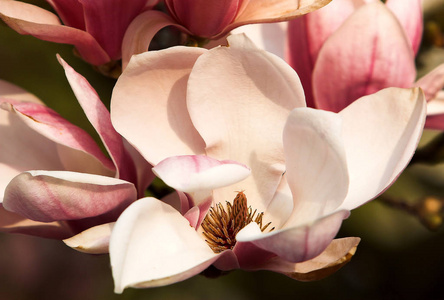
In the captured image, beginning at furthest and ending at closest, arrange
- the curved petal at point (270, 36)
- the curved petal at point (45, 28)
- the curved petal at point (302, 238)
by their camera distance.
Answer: the curved petal at point (270, 36), the curved petal at point (45, 28), the curved petal at point (302, 238)

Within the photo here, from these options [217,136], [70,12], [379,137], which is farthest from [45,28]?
[379,137]

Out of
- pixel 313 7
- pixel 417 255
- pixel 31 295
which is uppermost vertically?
pixel 313 7

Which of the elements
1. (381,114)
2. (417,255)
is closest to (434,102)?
(381,114)

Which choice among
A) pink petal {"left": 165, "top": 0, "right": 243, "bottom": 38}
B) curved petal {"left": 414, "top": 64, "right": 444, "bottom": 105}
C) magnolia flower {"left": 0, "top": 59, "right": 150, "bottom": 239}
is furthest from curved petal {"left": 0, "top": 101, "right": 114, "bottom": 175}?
curved petal {"left": 414, "top": 64, "right": 444, "bottom": 105}

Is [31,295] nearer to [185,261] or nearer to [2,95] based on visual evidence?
[2,95]

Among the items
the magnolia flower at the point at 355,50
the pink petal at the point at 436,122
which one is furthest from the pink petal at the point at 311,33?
the pink petal at the point at 436,122

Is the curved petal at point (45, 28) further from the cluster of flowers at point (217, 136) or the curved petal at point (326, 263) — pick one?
the curved petal at point (326, 263)
